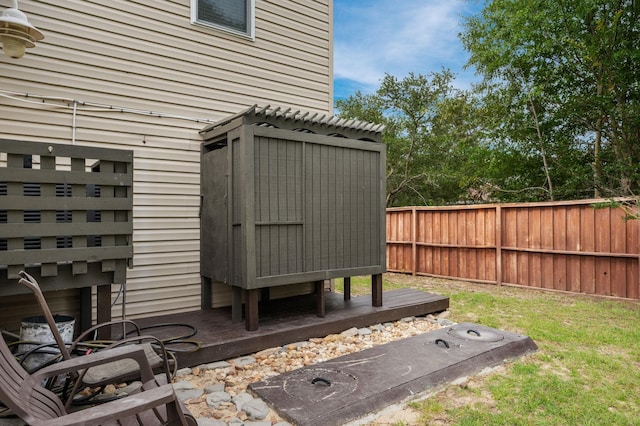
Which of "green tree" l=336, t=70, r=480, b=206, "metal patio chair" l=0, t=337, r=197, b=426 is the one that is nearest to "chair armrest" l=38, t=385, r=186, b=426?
"metal patio chair" l=0, t=337, r=197, b=426

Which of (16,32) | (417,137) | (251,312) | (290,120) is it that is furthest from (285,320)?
(417,137)

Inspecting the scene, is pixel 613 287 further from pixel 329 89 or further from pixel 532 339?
pixel 329 89

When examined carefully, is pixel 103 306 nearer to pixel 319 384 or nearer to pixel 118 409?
pixel 319 384

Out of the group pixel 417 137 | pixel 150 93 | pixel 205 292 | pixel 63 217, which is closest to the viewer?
pixel 63 217

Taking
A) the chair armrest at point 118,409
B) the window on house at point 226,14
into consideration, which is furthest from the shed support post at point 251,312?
the window on house at point 226,14

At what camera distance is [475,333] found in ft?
12.8

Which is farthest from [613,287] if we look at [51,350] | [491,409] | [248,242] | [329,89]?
[51,350]

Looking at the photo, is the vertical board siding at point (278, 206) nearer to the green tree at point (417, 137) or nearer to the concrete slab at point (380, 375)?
the concrete slab at point (380, 375)

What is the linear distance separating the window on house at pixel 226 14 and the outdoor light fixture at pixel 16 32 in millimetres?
1877

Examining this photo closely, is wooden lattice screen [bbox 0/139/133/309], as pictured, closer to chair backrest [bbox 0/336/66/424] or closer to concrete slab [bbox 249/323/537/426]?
chair backrest [bbox 0/336/66/424]

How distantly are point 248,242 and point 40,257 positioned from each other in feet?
5.27

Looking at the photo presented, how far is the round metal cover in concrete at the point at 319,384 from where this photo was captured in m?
2.62

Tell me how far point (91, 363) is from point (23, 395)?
0.26 m

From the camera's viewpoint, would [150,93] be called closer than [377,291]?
Yes
